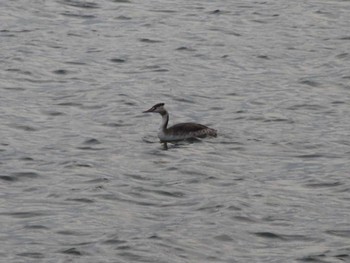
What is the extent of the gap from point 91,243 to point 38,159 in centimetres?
492

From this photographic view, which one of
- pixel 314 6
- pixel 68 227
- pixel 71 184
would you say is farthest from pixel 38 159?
pixel 314 6

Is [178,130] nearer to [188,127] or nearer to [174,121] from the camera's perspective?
[188,127]

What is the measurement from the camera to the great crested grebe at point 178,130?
26.4 metres

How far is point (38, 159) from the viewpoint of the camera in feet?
80.6

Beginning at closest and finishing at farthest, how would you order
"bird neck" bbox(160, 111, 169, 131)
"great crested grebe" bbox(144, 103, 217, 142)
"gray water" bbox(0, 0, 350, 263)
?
"gray water" bbox(0, 0, 350, 263) → "great crested grebe" bbox(144, 103, 217, 142) → "bird neck" bbox(160, 111, 169, 131)

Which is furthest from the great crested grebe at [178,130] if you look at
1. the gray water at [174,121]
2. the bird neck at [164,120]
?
the gray water at [174,121]

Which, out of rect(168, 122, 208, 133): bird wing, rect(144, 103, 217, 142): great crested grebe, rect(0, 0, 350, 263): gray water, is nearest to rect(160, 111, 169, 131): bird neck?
rect(144, 103, 217, 142): great crested grebe

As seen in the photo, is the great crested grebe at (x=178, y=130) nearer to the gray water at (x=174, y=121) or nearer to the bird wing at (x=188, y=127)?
the bird wing at (x=188, y=127)

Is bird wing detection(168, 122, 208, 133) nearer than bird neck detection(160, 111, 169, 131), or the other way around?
bird wing detection(168, 122, 208, 133)

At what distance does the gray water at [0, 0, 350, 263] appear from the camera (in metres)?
20.4

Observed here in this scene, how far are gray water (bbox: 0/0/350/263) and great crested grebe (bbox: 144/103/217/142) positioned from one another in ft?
0.71

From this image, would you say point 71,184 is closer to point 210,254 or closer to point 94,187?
point 94,187

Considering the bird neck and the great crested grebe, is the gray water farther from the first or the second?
the bird neck

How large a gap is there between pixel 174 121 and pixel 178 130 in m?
1.84
